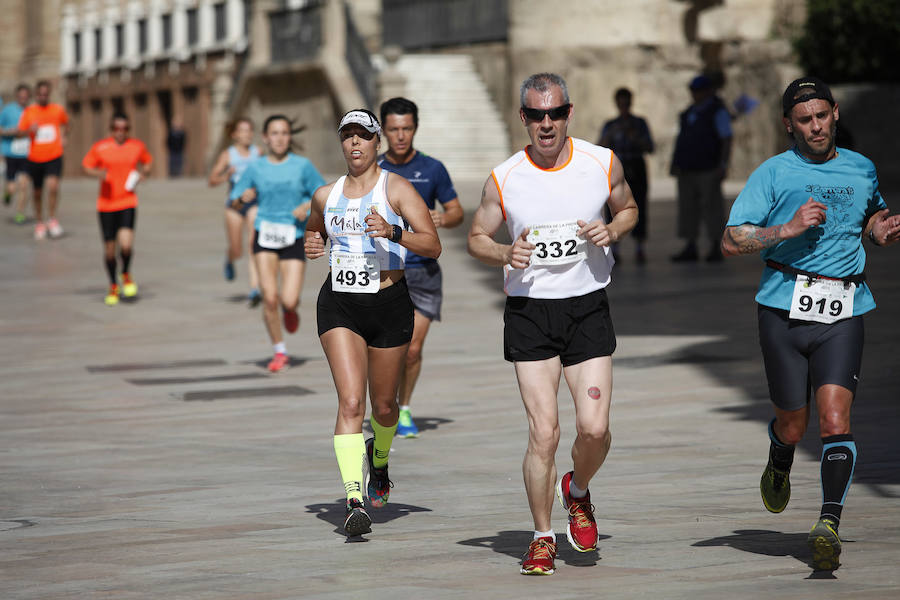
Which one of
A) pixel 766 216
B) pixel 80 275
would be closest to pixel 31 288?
A: pixel 80 275

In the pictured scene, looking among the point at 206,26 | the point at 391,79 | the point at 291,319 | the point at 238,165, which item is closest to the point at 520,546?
the point at 291,319

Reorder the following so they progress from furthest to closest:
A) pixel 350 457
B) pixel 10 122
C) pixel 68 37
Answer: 1. pixel 68 37
2. pixel 10 122
3. pixel 350 457

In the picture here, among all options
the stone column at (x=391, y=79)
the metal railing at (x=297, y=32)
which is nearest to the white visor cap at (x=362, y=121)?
the stone column at (x=391, y=79)

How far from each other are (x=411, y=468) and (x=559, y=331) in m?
2.71

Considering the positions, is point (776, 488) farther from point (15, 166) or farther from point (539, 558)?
point (15, 166)

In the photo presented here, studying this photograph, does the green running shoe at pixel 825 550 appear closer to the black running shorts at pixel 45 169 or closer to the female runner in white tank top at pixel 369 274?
the female runner in white tank top at pixel 369 274

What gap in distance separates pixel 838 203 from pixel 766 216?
0.95 ft

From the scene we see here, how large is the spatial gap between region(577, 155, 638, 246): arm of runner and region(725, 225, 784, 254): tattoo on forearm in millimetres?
405

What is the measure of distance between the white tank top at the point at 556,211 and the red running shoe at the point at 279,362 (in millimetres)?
7071

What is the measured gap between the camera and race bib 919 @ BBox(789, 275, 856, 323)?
23.2ft

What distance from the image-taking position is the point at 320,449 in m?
10.3

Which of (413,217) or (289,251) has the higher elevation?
(413,217)

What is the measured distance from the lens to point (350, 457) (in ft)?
25.7

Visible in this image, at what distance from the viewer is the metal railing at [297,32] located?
4047 cm
